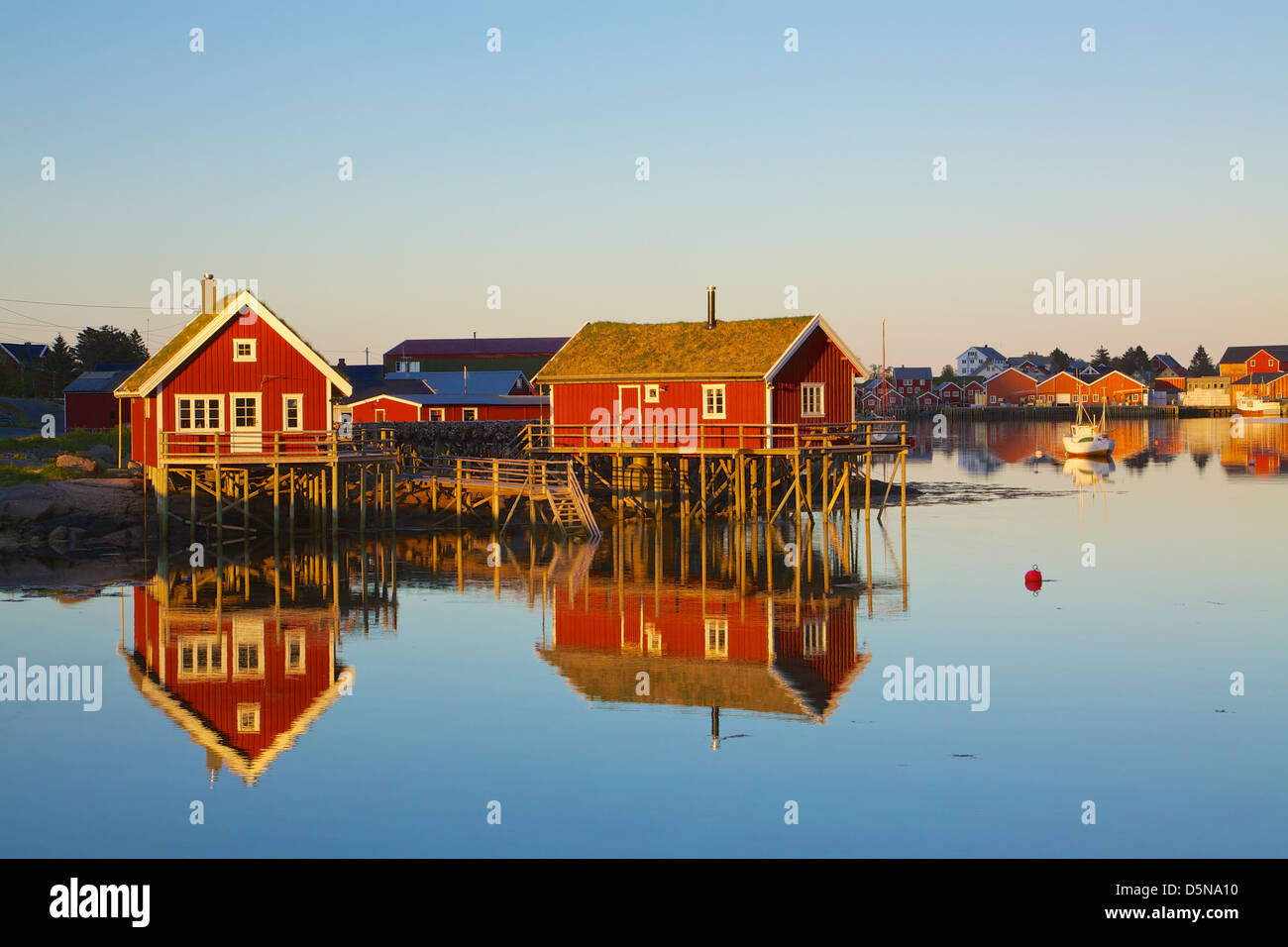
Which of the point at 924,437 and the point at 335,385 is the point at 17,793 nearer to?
the point at 335,385

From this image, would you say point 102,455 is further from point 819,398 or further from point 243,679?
point 243,679

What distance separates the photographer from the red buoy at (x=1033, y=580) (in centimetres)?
3619

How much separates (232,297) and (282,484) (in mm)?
7773

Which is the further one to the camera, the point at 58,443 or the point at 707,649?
the point at 58,443

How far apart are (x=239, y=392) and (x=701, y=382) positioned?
15.8 meters

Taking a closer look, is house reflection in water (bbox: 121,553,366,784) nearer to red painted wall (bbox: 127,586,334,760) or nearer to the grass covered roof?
red painted wall (bbox: 127,586,334,760)

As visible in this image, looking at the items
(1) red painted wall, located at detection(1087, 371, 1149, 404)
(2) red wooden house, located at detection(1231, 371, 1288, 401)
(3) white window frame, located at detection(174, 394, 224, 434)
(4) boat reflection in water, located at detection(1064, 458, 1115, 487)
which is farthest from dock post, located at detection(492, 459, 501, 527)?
(2) red wooden house, located at detection(1231, 371, 1288, 401)

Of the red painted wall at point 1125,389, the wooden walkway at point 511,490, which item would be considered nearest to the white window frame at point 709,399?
the wooden walkway at point 511,490

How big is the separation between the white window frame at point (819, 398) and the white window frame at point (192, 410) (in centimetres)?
2006

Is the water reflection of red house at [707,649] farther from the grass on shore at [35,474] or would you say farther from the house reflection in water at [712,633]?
the grass on shore at [35,474]

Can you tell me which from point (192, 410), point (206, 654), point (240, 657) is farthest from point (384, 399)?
point (240, 657)

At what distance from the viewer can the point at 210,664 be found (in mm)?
26531

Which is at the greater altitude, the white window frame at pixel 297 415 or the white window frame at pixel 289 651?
the white window frame at pixel 297 415

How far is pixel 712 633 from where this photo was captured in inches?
1168
